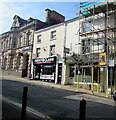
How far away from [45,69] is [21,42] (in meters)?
9.93

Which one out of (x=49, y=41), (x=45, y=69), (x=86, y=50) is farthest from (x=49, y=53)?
(x=86, y=50)

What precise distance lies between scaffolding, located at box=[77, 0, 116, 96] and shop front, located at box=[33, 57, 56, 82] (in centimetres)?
495

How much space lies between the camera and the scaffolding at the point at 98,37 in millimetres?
13117

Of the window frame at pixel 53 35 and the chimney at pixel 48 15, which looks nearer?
the window frame at pixel 53 35

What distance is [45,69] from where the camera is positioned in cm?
2091

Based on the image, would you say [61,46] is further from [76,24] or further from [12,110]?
[12,110]

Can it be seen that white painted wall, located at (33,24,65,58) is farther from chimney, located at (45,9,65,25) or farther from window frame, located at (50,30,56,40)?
chimney, located at (45,9,65,25)

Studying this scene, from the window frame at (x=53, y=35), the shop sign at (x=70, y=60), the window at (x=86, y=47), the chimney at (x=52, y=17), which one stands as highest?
the chimney at (x=52, y=17)

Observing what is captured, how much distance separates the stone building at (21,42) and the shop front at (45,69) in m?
1.72

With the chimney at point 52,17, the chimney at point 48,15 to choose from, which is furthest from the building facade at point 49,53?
the chimney at point 52,17

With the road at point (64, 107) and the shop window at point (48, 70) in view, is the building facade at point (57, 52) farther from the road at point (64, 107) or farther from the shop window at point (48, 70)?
the road at point (64, 107)

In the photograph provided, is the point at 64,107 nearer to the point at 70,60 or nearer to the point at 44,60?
the point at 70,60

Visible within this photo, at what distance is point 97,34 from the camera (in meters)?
14.9

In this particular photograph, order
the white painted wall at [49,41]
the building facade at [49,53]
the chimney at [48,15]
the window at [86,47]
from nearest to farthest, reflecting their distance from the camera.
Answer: the window at [86,47]
the building facade at [49,53]
the white painted wall at [49,41]
the chimney at [48,15]
